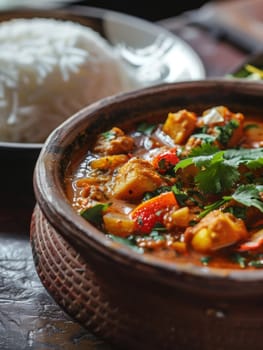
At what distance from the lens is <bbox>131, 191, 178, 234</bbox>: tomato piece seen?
1.46m

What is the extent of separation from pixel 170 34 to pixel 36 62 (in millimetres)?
659

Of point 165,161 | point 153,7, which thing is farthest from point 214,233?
point 153,7

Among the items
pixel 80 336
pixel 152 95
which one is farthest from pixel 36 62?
pixel 80 336

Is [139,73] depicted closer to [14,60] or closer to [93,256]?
[14,60]

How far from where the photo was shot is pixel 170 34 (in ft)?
A: 10.0

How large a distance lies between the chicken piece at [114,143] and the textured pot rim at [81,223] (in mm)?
70

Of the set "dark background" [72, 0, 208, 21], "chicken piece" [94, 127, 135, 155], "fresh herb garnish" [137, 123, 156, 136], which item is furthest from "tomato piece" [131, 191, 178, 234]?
"dark background" [72, 0, 208, 21]

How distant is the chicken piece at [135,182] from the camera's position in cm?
156

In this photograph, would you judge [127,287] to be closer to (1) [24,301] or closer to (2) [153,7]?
(1) [24,301]

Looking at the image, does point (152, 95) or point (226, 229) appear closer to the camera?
point (226, 229)

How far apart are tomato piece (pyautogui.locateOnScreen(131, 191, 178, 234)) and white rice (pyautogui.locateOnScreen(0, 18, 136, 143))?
4.08 feet

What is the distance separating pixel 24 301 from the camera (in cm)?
174

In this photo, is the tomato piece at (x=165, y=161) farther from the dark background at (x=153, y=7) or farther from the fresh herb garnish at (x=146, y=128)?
the dark background at (x=153, y=7)

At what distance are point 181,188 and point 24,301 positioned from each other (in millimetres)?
514
